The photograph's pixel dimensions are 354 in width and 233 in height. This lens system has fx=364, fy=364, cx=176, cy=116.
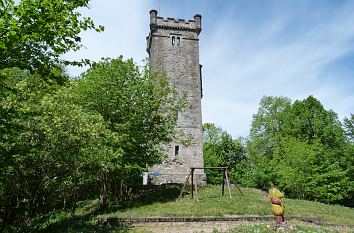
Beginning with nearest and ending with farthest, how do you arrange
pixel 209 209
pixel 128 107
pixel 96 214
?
pixel 209 209, pixel 96 214, pixel 128 107

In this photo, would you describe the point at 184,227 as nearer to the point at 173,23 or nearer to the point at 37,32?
the point at 37,32

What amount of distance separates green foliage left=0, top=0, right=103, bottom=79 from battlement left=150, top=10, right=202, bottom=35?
87.1 feet

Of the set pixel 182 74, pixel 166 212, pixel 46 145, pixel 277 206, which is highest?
pixel 182 74

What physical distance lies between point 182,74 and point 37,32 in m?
26.3

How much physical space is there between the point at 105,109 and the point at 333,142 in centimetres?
2888

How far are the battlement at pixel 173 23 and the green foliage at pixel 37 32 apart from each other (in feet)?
87.1

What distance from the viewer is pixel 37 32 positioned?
28.7 feet

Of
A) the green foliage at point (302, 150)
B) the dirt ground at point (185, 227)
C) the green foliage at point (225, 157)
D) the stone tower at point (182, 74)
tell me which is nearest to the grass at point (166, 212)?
the dirt ground at point (185, 227)

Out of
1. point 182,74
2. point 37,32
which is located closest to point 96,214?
point 37,32

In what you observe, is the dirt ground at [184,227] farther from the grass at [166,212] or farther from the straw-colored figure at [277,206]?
the straw-colored figure at [277,206]

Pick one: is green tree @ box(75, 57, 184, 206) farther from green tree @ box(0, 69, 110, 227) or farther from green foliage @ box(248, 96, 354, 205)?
green foliage @ box(248, 96, 354, 205)

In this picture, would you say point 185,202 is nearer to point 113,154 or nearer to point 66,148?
point 113,154

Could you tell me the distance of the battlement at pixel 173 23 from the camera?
35.9 metres

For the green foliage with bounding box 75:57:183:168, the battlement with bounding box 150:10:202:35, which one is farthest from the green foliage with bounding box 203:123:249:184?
the green foliage with bounding box 75:57:183:168
